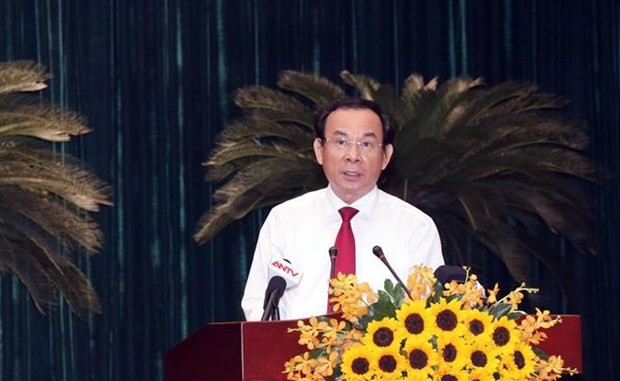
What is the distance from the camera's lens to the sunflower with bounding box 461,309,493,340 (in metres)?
3.10

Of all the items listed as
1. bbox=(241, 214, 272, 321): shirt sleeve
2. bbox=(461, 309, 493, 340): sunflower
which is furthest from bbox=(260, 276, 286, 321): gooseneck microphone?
bbox=(461, 309, 493, 340): sunflower

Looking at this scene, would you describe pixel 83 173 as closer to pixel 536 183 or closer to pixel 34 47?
pixel 34 47

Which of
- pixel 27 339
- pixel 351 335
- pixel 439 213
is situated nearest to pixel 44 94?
pixel 27 339

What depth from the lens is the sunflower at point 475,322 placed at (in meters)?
3.10

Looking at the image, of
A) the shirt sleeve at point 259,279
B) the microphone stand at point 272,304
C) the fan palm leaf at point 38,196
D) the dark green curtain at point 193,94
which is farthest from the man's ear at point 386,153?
the dark green curtain at point 193,94

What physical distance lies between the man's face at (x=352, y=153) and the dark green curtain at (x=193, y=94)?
189 inches

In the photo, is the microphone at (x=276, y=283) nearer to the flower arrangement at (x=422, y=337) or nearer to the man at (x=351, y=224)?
the man at (x=351, y=224)

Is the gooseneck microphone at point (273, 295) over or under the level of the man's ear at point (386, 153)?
under

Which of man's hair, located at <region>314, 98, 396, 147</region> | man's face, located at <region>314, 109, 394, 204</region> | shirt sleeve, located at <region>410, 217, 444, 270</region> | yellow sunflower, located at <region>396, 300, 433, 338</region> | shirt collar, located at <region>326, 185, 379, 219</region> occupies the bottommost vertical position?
yellow sunflower, located at <region>396, 300, 433, 338</region>

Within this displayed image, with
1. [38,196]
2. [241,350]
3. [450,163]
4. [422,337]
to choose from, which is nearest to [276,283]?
[241,350]

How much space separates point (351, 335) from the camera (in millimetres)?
3164

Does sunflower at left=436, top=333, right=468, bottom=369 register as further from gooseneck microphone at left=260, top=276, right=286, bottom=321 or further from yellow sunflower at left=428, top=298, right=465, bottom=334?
gooseneck microphone at left=260, top=276, right=286, bottom=321

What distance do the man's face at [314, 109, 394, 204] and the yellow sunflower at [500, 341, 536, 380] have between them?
1482mm

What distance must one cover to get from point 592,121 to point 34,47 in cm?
391
